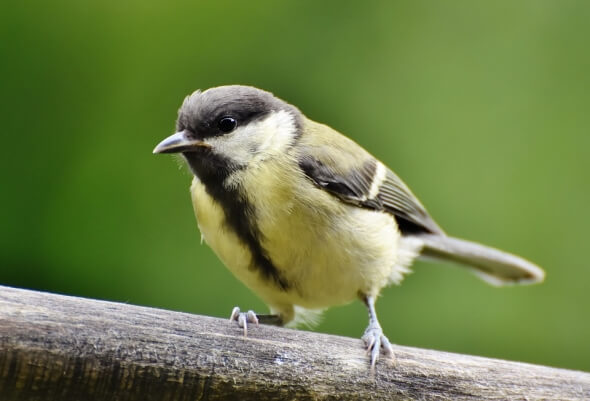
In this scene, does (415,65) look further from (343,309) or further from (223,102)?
(223,102)

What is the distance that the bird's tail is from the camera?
271 cm

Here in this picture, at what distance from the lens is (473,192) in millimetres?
3180

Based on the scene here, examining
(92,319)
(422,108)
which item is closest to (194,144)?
(92,319)

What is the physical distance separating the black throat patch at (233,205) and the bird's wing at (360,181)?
226mm

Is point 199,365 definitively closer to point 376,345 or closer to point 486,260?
point 376,345

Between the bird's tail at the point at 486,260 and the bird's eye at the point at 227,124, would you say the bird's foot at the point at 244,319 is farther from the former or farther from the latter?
the bird's tail at the point at 486,260

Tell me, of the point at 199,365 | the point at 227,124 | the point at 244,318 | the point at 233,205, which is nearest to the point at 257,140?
the point at 227,124

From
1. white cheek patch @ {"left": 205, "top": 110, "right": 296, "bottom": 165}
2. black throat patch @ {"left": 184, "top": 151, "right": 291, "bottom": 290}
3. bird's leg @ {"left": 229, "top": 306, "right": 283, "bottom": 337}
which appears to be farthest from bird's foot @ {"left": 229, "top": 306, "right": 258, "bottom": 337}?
white cheek patch @ {"left": 205, "top": 110, "right": 296, "bottom": 165}

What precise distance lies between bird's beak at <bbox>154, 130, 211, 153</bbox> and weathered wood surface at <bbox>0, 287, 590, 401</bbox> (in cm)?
55

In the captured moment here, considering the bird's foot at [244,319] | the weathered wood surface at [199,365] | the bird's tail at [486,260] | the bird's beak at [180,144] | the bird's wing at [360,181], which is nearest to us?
the weathered wood surface at [199,365]

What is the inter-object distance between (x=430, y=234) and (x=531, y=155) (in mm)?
803

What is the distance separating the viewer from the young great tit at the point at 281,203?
6.83ft

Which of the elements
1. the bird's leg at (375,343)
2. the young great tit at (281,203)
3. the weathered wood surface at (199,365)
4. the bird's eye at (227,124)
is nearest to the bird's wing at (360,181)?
the young great tit at (281,203)

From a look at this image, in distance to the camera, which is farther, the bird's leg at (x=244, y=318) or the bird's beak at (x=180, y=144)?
the bird's beak at (x=180, y=144)
